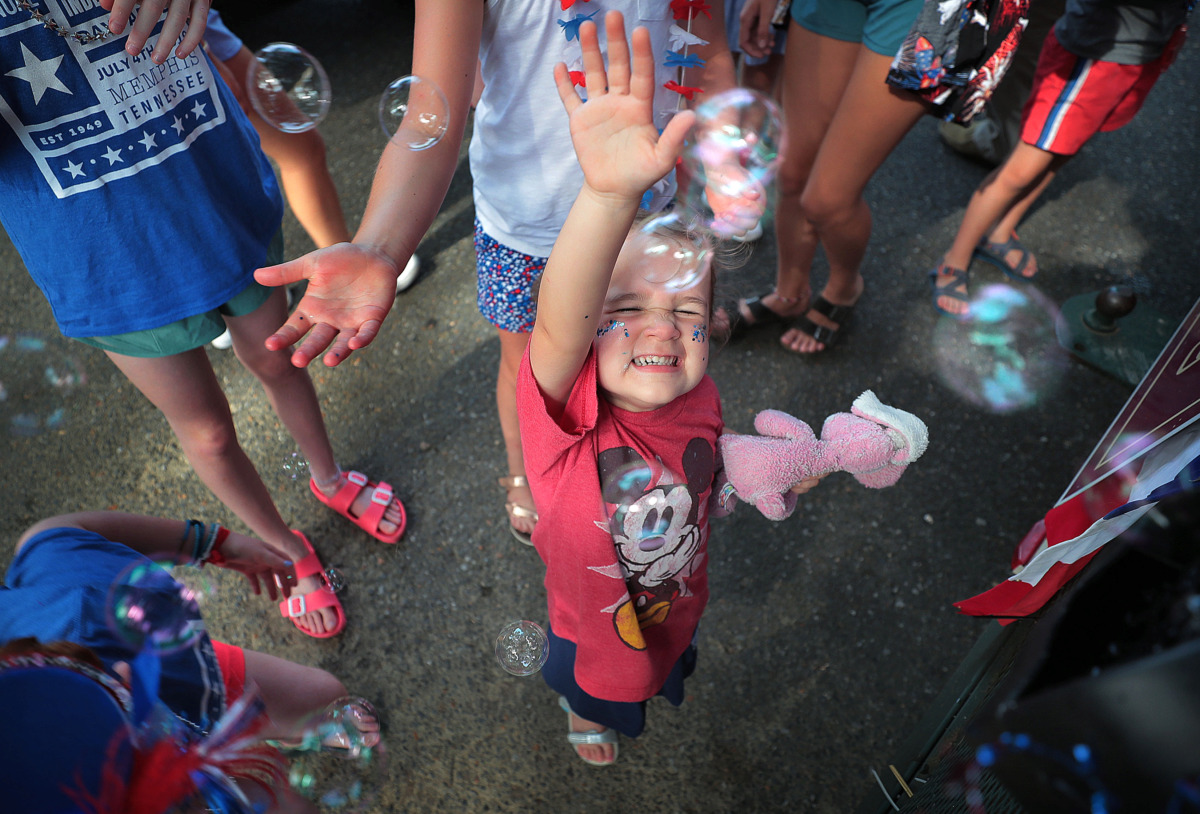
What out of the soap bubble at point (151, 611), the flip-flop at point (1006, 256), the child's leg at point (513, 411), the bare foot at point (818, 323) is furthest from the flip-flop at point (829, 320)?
the soap bubble at point (151, 611)

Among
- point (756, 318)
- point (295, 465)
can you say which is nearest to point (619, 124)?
point (295, 465)

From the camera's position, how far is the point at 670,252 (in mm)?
1169

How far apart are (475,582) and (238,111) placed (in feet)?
4.26

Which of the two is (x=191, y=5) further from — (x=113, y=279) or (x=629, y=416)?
(x=629, y=416)

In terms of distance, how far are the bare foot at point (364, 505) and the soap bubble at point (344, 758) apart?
51cm

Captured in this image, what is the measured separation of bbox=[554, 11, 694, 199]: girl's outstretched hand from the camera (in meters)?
0.81

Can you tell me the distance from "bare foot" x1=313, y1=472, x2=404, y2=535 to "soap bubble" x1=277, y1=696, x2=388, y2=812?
505 mm

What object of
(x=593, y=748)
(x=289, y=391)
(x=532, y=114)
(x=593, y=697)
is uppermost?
(x=532, y=114)

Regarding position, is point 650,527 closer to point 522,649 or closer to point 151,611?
point 522,649

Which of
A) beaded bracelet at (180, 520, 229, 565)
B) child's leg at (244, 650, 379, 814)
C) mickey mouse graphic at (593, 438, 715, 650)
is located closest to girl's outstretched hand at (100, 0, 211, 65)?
beaded bracelet at (180, 520, 229, 565)

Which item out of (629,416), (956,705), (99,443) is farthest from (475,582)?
(99,443)

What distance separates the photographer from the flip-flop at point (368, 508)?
6.91ft

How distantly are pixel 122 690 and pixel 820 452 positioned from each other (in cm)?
105

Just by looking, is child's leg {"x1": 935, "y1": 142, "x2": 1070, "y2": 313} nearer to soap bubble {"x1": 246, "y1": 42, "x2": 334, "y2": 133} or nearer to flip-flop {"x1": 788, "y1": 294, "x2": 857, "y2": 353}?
flip-flop {"x1": 788, "y1": 294, "x2": 857, "y2": 353}
